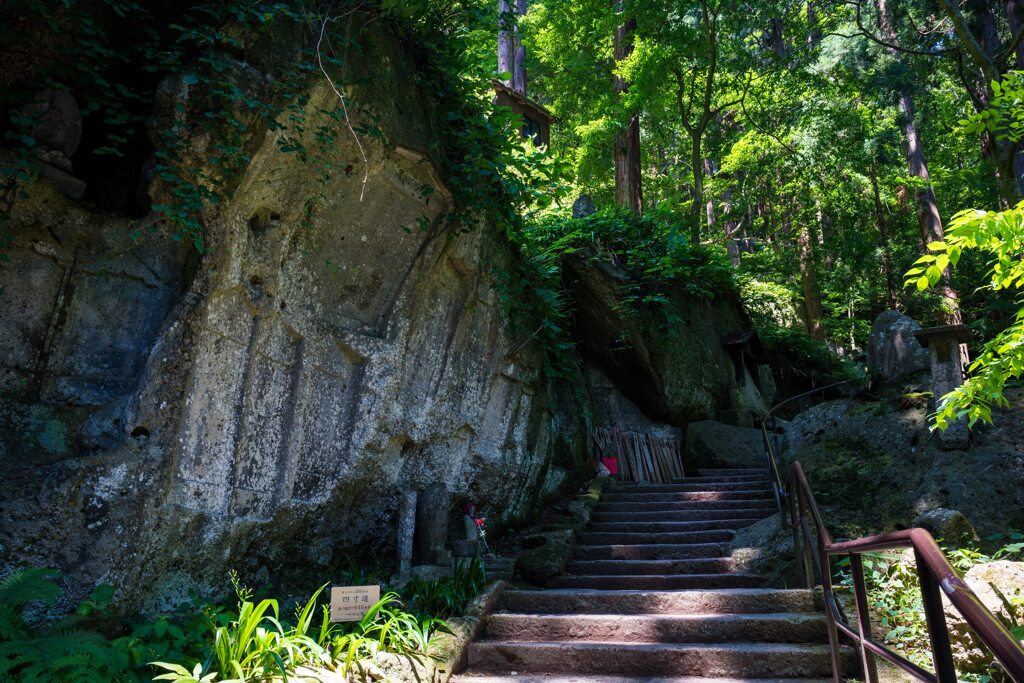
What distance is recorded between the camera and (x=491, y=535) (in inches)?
303

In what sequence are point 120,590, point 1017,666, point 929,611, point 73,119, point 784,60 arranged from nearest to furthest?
point 1017,666, point 929,611, point 120,590, point 73,119, point 784,60

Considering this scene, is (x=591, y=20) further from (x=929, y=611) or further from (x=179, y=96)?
(x=929, y=611)

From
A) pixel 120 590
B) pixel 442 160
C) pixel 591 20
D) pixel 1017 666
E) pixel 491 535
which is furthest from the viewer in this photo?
pixel 591 20

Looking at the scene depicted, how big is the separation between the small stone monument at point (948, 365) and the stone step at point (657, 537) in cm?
274

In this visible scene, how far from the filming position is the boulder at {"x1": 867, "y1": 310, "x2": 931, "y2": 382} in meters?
9.48

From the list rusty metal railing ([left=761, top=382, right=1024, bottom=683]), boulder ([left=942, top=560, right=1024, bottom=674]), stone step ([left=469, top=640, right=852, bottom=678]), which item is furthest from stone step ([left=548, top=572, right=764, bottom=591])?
rusty metal railing ([left=761, top=382, right=1024, bottom=683])

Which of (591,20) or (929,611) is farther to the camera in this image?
(591,20)

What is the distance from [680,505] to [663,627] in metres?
3.74

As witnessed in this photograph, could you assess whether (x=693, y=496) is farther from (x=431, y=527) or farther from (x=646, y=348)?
(x=431, y=527)

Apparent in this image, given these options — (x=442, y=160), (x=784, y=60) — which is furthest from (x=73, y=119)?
(x=784, y=60)

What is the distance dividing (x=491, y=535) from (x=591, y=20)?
12.4m

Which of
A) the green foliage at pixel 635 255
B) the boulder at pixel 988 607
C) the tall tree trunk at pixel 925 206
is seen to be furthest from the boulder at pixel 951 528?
the tall tree trunk at pixel 925 206

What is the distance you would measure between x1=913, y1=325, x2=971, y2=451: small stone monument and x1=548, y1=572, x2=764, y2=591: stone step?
10.5 ft

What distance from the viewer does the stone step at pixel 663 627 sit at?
16.3 feet
